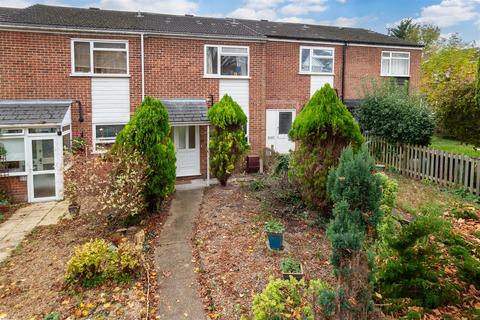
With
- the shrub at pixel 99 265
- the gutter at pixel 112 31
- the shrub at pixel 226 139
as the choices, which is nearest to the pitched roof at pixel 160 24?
the gutter at pixel 112 31

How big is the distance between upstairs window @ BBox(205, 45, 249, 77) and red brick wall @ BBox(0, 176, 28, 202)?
7.48 meters

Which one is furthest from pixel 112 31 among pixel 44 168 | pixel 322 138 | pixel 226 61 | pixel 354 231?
pixel 354 231

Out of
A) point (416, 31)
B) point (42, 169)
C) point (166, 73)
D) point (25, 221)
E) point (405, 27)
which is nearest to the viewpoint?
point (25, 221)

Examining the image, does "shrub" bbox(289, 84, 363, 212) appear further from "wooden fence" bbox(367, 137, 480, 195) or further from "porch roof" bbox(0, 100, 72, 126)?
"porch roof" bbox(0, 100, 72, 126)

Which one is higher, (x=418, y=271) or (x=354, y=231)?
(x=354, y=231)

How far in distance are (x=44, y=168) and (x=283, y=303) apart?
1037cm

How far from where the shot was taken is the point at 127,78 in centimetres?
1300

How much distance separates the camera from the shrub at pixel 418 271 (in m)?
4.02

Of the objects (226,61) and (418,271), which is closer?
(418,271)

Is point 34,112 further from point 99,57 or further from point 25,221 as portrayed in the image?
point 25,221

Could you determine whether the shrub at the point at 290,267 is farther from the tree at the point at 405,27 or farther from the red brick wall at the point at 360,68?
the tree at the point at 405,27

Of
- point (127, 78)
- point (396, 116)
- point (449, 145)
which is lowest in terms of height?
point (449, 145)

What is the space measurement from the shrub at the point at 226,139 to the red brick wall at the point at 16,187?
20.0 feet

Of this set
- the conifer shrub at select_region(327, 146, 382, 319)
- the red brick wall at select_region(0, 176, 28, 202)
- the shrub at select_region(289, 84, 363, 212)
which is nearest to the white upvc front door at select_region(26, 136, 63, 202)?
the red brick wall at select_region(0, 176, 28, 202)
